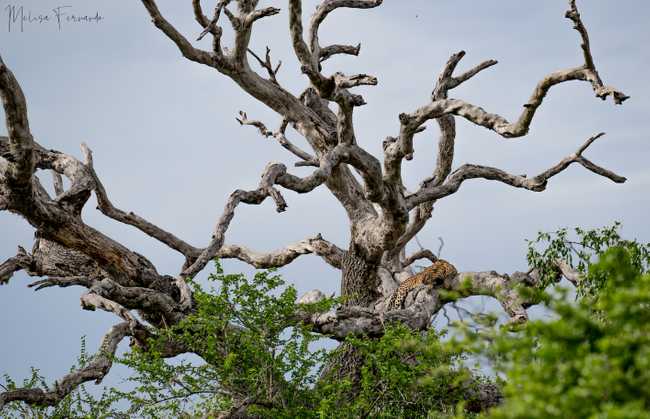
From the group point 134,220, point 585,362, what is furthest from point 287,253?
point 585,362

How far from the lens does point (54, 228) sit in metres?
10.6

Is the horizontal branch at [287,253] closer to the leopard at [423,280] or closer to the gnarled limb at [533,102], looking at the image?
the leopard at [423,280]

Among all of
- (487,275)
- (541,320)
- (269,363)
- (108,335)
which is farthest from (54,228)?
(541,320)

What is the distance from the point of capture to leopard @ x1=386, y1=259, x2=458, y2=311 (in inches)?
471

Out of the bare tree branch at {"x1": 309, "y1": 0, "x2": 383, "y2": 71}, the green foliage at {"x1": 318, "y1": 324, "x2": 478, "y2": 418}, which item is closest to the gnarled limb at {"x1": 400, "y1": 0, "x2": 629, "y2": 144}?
the bare tree branch at {"x1": 309, "y1": 0, "x2": 383, "y2": 71}

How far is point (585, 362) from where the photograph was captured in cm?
347

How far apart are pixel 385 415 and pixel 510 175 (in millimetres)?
5667

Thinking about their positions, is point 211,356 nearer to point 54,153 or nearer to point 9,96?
point 9,96

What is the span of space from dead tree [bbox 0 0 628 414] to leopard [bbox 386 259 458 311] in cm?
15

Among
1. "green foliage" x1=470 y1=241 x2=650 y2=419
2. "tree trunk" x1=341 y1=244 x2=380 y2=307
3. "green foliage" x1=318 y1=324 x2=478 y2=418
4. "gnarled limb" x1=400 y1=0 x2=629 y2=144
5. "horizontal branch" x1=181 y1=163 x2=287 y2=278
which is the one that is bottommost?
"green foliage" x1=470 y1=241 x2=650 y2=419

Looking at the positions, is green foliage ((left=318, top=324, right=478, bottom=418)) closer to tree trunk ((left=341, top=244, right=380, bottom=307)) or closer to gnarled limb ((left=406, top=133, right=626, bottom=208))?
tree trunk ((left=341, top=244, right=380, bottom=307))

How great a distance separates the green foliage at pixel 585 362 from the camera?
3344mm

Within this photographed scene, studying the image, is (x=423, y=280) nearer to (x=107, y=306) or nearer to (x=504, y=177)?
(x=504, y=177)

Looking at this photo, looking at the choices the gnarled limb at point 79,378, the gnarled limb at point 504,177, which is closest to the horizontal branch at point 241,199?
the gnarled limb at point 79,378
